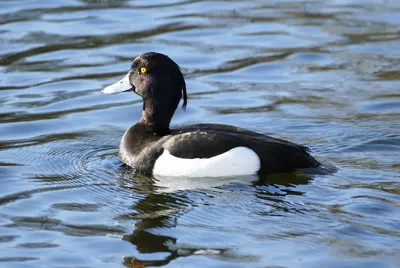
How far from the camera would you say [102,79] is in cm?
1141

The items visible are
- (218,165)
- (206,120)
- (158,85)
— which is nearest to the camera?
(218,165)

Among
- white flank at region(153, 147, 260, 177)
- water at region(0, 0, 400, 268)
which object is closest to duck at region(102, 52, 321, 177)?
white flank at region(153, 147, 260, 177)

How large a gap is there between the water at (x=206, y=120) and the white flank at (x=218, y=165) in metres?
0.09

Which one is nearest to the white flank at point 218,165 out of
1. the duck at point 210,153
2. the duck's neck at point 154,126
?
the duck at point 210,153

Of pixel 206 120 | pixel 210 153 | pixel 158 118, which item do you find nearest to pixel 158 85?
pixel 158 118

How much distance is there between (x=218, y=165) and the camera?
8.07 meters

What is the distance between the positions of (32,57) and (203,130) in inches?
179

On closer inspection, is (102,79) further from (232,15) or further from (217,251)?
(217,251)

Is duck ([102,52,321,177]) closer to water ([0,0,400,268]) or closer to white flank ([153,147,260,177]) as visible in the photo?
white flank ([153,147,260,177])

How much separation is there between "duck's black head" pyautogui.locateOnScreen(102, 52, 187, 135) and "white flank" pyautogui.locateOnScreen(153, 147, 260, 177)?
692mm

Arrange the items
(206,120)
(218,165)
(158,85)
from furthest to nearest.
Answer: (206,120) → (158,85) → (218,165)

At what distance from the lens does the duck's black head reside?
8.66 m

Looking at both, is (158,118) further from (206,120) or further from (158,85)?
(206,120)

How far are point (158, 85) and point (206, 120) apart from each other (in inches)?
56.6
